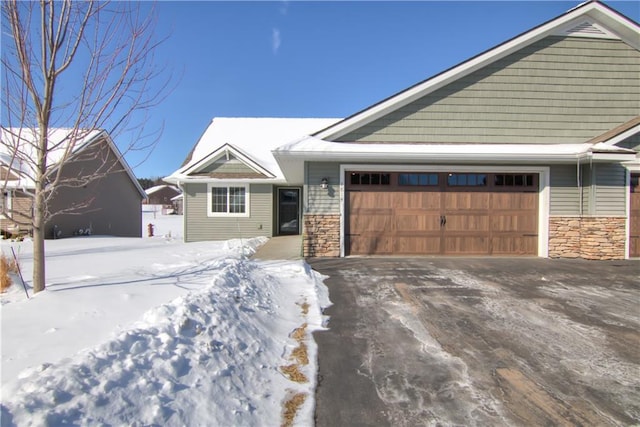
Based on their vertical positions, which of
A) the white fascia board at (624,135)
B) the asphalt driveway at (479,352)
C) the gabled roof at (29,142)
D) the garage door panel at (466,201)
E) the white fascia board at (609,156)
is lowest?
the asphalt driveway at (479,352)

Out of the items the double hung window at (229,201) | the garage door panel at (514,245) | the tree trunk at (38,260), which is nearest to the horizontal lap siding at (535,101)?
the garage door panel at (514,245)

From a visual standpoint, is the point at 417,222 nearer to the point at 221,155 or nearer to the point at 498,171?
the point at 498,171

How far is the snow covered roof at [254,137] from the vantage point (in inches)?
547

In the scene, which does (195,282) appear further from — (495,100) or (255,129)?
(255,129)

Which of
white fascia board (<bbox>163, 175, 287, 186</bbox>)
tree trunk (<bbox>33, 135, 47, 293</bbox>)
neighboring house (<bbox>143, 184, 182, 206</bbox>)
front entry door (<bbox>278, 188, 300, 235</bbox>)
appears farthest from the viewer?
neighboring house (<bbox>143, 184, 182, 206</bbox>)

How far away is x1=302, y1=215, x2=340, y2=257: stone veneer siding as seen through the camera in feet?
29.8

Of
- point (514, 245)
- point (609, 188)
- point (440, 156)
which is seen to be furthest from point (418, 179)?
point (609, 188)

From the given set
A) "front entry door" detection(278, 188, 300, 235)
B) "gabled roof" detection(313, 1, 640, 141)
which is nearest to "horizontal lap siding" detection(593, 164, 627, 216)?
"gabled roof" detection(313, 1, 640, 141)

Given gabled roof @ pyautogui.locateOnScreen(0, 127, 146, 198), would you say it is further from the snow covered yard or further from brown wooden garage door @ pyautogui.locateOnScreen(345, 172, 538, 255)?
brown wooden garage door @ pyautogui.locateOnScreen(345, 172, 538, 255)

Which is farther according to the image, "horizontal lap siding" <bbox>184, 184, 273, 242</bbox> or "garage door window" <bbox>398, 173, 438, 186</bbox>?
"horizontal lap siding" <bbox>184, 184, 273, 242</bbox>

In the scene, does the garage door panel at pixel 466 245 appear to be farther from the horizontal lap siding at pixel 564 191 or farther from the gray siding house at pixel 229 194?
the gray siding house at pixel 229 194

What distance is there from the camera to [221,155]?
13.9 m

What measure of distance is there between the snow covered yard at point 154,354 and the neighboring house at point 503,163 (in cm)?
472

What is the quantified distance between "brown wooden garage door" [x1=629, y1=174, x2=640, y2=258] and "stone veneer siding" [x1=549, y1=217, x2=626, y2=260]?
1.07 ft
